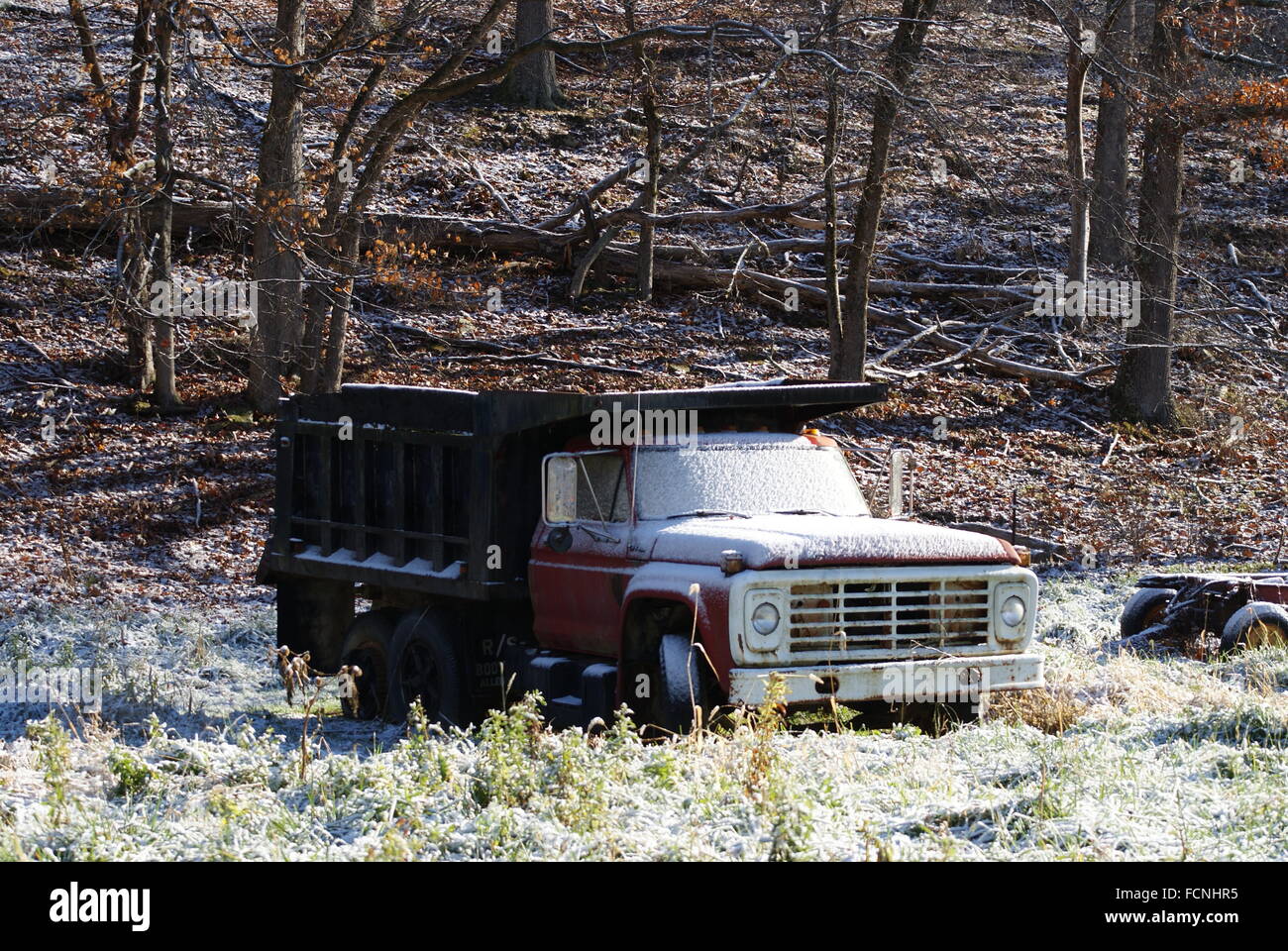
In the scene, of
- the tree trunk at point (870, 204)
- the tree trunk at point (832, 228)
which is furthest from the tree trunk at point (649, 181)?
the tree trunk at point (870, 204)

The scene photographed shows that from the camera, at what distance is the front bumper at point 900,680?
822cm

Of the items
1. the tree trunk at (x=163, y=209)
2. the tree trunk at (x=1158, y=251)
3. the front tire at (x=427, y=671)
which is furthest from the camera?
the tree trunk at (x=1158, y=251)

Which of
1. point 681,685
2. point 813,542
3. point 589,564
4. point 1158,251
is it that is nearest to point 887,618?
point 813,542

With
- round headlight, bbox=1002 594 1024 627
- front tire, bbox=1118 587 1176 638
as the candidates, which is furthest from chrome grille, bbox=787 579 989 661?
front tire, bbox=1118 587 1176 638

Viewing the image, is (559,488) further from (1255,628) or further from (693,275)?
(693,275)

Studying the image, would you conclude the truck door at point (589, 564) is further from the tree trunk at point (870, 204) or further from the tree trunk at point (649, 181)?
the tree trunk at point (649, 181)

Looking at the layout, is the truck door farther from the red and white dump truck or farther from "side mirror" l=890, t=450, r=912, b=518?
"side mirror" l=890, t=450, r=912, b=518

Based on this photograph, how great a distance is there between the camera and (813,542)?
27.9ft

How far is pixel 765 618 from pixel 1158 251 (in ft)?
50.6

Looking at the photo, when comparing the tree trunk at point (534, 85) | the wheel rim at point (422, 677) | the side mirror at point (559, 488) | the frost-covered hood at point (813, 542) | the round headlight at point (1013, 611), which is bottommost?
the wheel rim at point (422, 677)

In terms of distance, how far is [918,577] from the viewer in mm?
8711

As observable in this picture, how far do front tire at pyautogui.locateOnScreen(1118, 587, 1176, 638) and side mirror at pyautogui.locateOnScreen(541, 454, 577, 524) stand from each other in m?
5.75

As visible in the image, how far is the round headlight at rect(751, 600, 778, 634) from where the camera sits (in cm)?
833

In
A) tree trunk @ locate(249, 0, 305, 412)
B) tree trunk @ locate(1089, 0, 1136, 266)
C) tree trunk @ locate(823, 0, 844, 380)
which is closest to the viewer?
tree trunk @ locate(249, 0, 305, 412)
